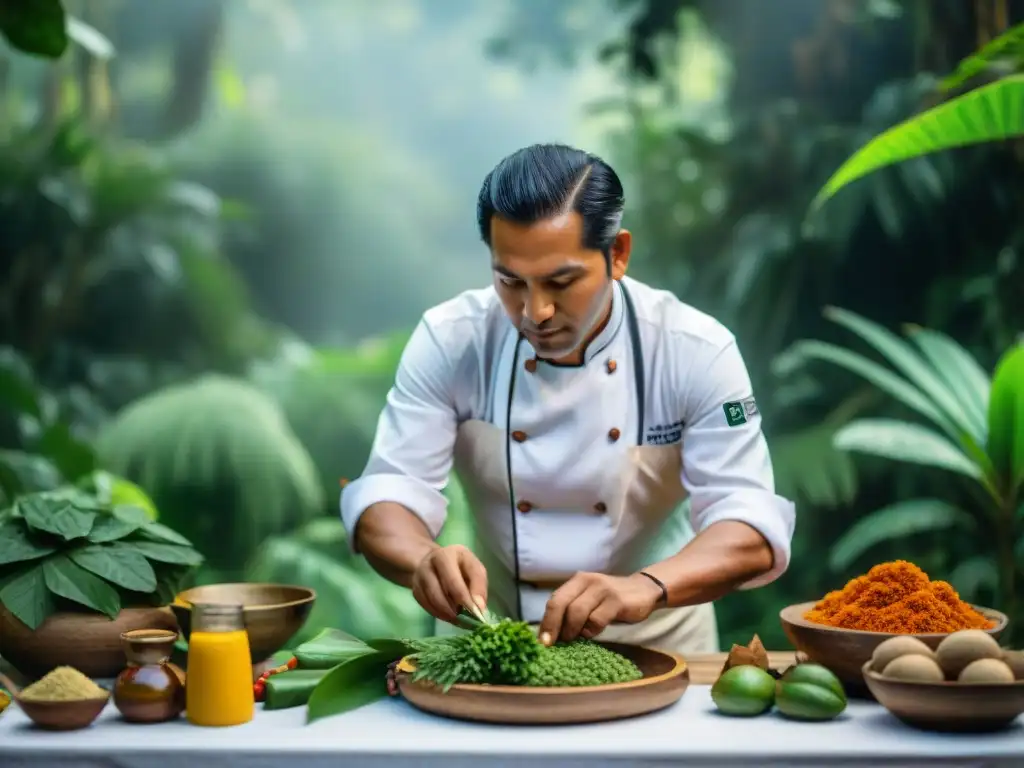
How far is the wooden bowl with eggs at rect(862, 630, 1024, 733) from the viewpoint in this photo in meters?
1.38

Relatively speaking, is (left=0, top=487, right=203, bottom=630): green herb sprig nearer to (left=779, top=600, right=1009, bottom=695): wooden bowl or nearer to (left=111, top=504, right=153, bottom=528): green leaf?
(left=111, top=504, right=153, bottom=528): green leaf

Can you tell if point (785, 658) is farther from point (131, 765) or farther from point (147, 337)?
point (147, 337)

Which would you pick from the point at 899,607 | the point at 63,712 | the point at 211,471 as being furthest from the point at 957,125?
the point at 211,471

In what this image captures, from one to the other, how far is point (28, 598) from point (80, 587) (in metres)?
0.07

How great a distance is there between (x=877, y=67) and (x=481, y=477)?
10.8 ft

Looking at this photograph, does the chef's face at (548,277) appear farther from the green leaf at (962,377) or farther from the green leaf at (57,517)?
the green leaf at (962,377)

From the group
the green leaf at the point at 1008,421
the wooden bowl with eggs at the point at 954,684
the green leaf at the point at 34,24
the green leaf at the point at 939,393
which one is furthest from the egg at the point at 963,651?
the green leaf at the point at 34,24

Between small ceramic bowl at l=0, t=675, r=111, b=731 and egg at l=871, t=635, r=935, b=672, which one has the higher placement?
egg at l=871, t=635, r=935, b=672

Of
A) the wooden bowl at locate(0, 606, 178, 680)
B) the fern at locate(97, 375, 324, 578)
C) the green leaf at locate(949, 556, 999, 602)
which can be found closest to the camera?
the wooden bowl at locate(0, 606, 178, 680)

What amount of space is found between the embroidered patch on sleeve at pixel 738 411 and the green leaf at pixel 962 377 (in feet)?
4.90

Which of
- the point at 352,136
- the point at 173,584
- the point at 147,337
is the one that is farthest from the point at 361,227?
the point at 173,584

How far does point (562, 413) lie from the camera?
209 cm

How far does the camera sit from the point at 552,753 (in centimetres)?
133

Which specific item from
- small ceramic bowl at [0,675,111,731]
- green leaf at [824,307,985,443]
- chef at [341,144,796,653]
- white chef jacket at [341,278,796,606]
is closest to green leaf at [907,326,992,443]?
green leaf at [824,307,985,443]
